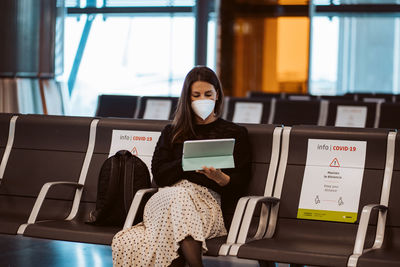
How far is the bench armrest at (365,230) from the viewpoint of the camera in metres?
3.49

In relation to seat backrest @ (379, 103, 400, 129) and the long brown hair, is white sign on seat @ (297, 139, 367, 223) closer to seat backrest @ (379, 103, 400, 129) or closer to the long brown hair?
the long brown hair

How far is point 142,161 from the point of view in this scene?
4312mm

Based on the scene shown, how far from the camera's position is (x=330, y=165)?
419 centimetres

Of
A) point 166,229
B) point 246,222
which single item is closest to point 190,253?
point 166,229

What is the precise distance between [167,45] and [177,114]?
11819 millimetres

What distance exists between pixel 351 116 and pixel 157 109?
257cm

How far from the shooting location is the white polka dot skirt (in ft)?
12.2

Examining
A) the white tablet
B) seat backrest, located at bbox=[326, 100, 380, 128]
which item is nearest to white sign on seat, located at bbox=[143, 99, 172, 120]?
seat backrest, located at bbox=[326, 100, 380, 128]

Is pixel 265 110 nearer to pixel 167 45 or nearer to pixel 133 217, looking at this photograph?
pixel 133 217

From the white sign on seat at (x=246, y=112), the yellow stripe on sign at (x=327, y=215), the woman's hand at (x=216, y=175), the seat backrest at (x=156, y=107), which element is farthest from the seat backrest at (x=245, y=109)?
the woman's hand at (x=216, y=175)

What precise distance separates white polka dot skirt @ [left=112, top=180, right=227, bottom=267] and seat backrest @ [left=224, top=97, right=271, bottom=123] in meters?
4.84

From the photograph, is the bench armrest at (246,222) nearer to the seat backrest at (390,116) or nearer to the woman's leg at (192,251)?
the woman's leg at (192,251)

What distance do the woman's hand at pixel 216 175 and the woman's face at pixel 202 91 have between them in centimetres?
48

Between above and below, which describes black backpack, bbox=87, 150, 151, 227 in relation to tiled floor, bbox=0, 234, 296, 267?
above
